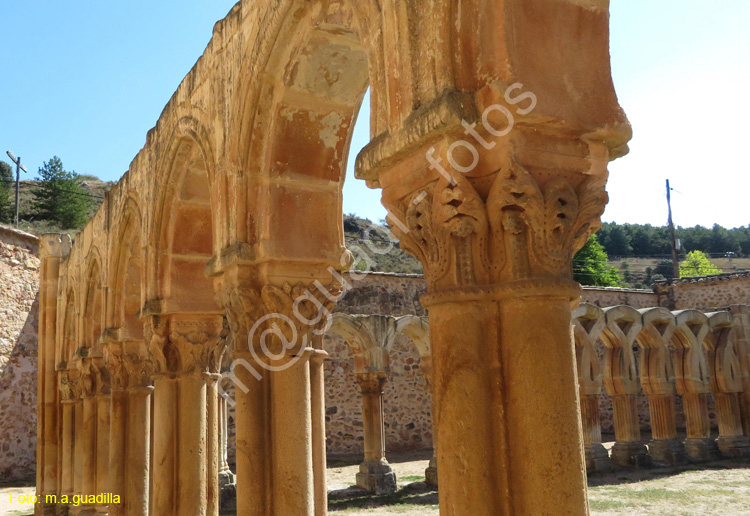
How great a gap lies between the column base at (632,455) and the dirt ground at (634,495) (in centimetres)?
36

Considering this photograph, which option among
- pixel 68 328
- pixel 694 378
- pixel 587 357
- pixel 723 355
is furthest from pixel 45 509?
pixel 723 355

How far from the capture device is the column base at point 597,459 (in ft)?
42.7

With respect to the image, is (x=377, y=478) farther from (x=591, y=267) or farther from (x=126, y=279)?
(x=591, y=267)

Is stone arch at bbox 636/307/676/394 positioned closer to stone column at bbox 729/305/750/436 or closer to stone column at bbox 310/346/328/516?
stone column at bbox 729/305/750/436

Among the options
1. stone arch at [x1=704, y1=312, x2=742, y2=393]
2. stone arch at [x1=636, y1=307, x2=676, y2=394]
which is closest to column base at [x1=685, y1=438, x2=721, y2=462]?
stone arch at [x1=636, y1=307, x2=676, y2=394]

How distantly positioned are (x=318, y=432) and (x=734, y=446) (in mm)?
12760

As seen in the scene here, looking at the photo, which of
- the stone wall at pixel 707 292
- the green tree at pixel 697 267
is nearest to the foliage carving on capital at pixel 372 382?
the stone wall at pixel 707 292

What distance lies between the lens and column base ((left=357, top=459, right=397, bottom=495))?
1187cm

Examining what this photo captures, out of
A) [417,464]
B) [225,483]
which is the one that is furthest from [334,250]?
[417,464]

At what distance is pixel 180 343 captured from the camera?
20.4ft

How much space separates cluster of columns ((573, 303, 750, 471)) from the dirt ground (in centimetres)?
66

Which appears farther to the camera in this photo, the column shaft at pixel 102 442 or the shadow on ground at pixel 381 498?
the shadow on ground at pixel 381 498

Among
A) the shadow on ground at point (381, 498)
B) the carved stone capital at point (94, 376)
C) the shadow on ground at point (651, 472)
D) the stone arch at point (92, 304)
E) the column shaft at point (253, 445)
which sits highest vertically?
the stone arch at point (92, 304)

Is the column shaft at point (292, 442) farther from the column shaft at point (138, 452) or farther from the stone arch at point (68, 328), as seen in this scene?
the stone arch at point (68, 328)
